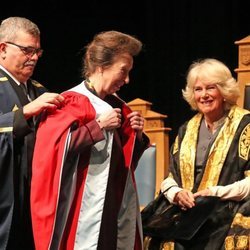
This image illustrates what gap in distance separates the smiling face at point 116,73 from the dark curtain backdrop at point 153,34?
2713mm

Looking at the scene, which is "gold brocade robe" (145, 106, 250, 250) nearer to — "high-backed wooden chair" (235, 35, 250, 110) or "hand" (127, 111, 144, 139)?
"high-backed wooden chair" (235, 35, 250, 110)

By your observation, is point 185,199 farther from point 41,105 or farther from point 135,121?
point 41,105

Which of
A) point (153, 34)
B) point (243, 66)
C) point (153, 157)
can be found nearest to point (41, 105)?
point (153, 157)

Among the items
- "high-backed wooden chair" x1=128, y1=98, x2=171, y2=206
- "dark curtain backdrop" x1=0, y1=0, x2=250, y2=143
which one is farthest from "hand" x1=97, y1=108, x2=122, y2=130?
"dark curtain backdrop" x1=0, y1=0, x2=250, y2=143

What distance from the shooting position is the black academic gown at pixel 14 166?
2607 mm

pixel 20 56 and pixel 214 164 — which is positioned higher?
pixel 20 56

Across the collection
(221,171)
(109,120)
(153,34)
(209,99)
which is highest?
(109,120)

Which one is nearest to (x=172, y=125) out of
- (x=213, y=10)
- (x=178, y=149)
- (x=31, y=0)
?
(x=213, y=10)

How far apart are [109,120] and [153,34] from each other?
325 centimetres

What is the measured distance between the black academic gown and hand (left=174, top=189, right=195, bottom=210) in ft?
2.43

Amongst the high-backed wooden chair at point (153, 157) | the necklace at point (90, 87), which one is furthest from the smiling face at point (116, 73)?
the high-backed wooden chair at point (153, 157)

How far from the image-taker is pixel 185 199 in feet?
10.2

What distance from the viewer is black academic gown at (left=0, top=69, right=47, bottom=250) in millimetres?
2607

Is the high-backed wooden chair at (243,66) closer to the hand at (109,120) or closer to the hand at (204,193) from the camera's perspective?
the hand at (204,193)
